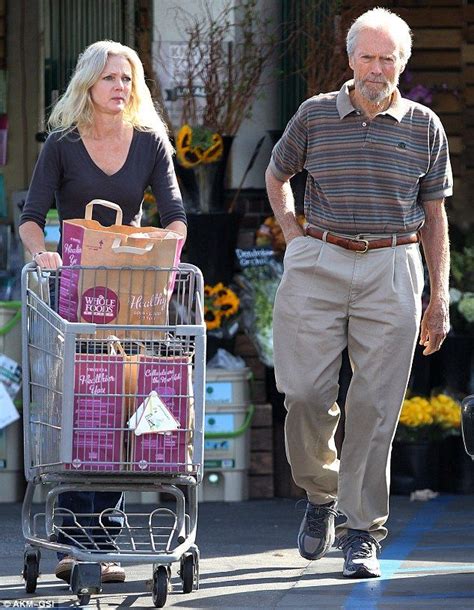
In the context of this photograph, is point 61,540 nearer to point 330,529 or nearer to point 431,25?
point 330,529

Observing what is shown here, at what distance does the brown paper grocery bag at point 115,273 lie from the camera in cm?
510

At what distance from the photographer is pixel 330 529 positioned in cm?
582

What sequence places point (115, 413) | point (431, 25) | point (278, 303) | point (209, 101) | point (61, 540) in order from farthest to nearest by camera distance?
point (431, 25)
point (209, 101)
point (278, 303)
point (61, 540)
point (115, 413)

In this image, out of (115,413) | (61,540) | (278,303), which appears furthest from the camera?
(278,303)

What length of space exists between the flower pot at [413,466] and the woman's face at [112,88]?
10.7ft

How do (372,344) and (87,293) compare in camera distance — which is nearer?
(87,293)

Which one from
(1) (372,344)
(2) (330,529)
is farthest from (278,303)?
(2) (330,529)

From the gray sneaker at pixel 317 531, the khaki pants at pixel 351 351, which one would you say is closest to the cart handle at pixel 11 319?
the khaki pants at pixel 351 351

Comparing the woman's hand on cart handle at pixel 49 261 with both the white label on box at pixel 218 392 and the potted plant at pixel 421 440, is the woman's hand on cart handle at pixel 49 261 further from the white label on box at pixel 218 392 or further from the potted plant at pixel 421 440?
the potted plant at pixel 421 440

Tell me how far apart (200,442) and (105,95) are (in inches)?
52.7

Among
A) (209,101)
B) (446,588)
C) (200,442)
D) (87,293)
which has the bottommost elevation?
(446,588)

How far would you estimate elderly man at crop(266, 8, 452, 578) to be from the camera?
558 centimetres

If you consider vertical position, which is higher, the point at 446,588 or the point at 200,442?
the point at 200,442

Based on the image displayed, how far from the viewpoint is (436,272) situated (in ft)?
18.7
